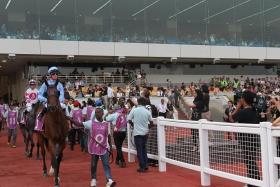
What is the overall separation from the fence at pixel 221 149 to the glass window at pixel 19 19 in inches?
930

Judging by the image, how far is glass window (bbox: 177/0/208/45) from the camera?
3944cm

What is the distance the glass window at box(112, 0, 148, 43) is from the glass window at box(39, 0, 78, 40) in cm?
339

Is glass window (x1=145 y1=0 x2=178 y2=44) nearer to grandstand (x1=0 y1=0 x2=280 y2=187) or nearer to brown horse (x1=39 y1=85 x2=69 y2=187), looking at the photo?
grandstand (x1=0 y1=0 x2=280 y2=187)

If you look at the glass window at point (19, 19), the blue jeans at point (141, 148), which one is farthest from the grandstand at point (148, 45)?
the blue jeans at point (141, 148)

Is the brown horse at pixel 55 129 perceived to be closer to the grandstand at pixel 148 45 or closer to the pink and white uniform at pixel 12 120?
the pink and white uniform at pixel 12 120

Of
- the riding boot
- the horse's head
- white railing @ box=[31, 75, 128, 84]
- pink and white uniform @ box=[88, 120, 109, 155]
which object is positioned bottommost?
pink and white uniform @ box=[88, 120, 109, 155]

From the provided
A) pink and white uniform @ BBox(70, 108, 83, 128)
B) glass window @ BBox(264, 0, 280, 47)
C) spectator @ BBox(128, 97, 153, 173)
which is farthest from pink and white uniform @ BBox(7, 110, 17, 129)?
glass window @ BBox(264, 0, 280, 47)

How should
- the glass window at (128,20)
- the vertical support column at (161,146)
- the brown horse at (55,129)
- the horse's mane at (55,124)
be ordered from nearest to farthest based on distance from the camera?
the brown horse at (55,129) < the horse's mane at (55,124) < the vertical support column at (161,146) < the glass window at (128,20)

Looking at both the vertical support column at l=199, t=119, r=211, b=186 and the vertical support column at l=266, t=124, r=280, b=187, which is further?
the vertical support column at l=199, t=119, r=211, b=186

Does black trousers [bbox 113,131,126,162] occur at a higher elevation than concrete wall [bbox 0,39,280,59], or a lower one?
lower

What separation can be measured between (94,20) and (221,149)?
92.2 ft

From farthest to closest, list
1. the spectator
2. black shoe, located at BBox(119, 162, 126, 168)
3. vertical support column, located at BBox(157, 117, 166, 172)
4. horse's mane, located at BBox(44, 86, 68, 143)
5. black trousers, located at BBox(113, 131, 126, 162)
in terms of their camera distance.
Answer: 1. black trousers, located at BBox(113, 131, 126, 162)
2. black shoe, located at BBox(119, 162, 126, 168)
3. vertical support column, located at BBox(157, 117, 166, 172)
4. the spectator
5. horse's mane, located at BBox(44, 86, 68, 143)

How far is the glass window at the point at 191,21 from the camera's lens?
39.4 metres

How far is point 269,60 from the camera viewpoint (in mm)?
44219
